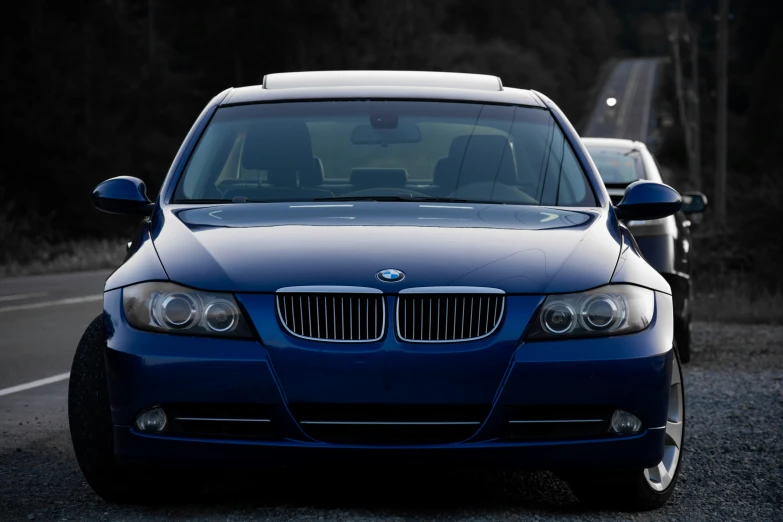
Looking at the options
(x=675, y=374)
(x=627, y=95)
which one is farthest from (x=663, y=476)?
(x=627, y=95)

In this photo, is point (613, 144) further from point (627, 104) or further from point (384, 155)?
point (627, 104)

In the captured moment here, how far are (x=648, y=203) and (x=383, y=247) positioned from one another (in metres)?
1.56

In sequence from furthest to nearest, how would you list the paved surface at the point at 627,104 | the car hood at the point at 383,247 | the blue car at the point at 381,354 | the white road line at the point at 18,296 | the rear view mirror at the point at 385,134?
the paved surface at the point at 627,104 → the white road line at the point at 18,296 → the rear view mirror at the point at 385,134 → the car hood at the point at 383,247 → the blue car at the point at 381,354

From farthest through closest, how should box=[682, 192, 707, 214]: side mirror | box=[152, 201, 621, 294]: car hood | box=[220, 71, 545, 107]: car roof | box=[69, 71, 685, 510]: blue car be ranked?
box=[682, 192, 707, 214]: side mirror < box=[220, 71, 545, 107]: car roof < box=[152, 201, 621, 294]: car hood < box=[69, 71, 685, 510]: blue car

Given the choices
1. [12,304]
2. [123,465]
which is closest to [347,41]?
[12,304]

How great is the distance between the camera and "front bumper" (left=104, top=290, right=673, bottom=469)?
4.81m

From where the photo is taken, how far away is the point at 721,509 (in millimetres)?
5383

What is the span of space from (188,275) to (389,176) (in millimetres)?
1430

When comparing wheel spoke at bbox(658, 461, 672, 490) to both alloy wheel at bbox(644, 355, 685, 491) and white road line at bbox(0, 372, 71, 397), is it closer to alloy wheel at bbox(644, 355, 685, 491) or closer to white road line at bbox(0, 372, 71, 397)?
alloy wheel at bbox(644, 355, 685, 491)

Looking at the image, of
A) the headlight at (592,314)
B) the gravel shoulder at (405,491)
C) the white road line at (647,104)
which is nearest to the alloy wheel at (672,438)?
the gravel shoulder at (405,491)

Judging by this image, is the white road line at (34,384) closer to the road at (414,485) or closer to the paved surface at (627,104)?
the road at (414,485)

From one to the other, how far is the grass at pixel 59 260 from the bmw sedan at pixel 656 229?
637 inches

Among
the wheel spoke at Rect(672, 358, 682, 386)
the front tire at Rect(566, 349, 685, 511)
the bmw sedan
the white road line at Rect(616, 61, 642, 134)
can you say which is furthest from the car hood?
the white road line at Rect(616, 61, 642, 134)

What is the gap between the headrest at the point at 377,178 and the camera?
20.1 ft
